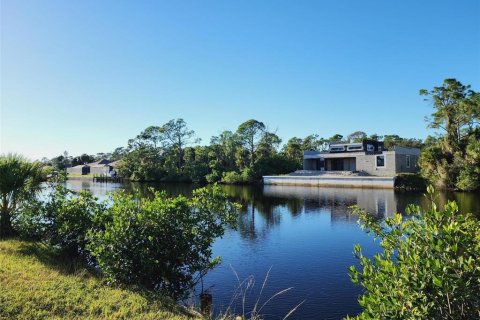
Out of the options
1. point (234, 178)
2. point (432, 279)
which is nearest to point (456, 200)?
point (432, 279)

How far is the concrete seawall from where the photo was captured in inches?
1502

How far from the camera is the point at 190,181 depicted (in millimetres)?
58562

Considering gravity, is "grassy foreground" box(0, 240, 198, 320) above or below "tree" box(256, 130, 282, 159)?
below

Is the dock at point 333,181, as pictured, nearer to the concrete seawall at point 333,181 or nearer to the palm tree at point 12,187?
the concrete seawall at point 333,181

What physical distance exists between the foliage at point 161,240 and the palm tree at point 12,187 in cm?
349

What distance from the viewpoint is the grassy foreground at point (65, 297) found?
4.66 m

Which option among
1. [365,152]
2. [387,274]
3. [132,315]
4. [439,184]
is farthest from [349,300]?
[365,152]

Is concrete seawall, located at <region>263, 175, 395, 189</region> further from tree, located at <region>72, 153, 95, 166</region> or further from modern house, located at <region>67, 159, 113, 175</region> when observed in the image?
tree, located at <region>72, 153, 95, 166</region>

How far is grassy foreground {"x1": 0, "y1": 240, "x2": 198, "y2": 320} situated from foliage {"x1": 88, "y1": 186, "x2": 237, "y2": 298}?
0.49 m

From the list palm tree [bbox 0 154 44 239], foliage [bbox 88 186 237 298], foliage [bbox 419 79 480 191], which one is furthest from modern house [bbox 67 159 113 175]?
foliage [bbox 88 186 237 298]

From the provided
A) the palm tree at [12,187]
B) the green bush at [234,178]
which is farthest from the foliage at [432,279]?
the green bush at [234,178]

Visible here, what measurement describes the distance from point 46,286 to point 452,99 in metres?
42.3

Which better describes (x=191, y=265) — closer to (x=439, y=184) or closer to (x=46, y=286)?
(x=46, y=286)

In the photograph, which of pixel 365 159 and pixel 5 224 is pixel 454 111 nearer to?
pixel 365 159
